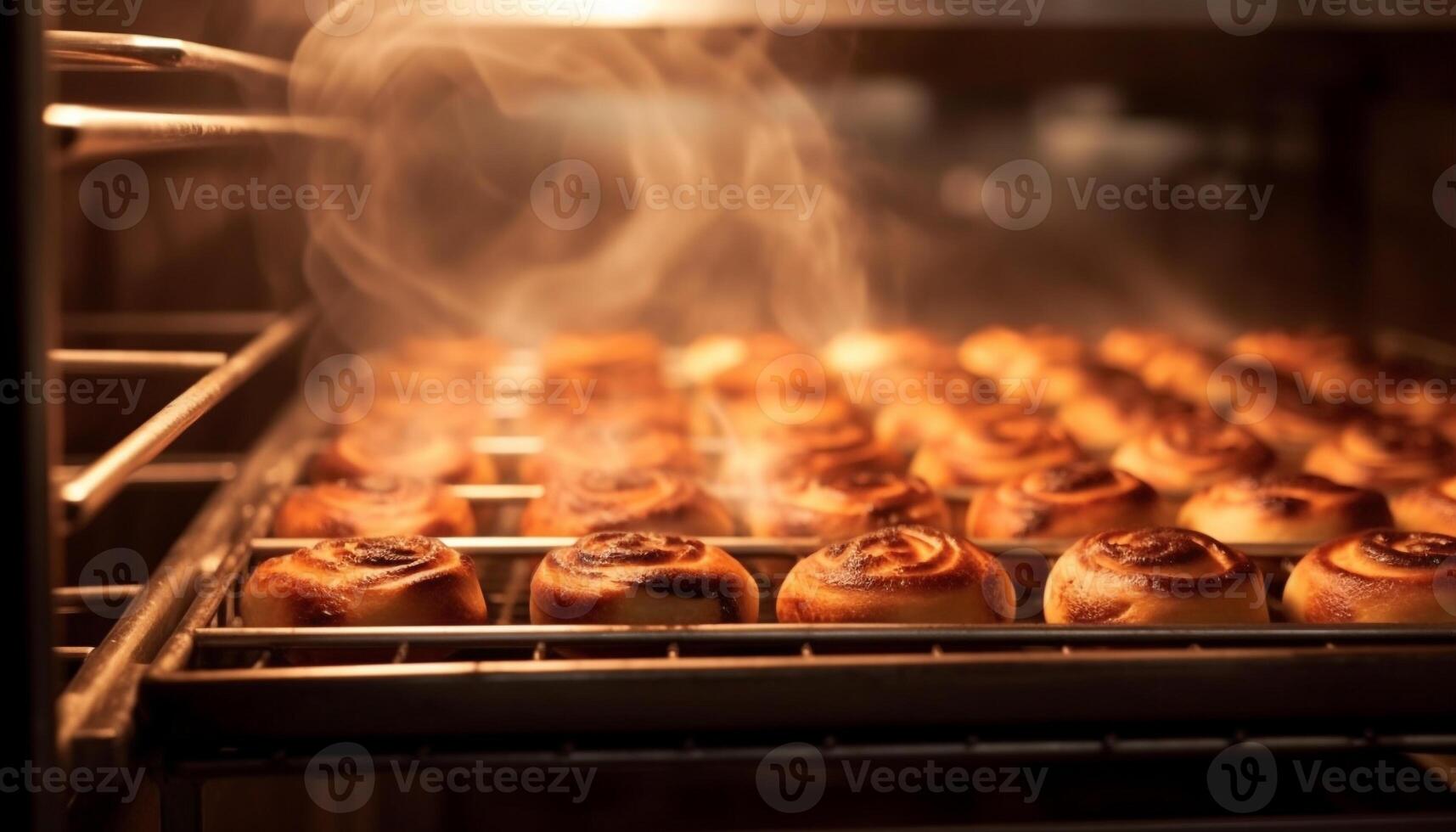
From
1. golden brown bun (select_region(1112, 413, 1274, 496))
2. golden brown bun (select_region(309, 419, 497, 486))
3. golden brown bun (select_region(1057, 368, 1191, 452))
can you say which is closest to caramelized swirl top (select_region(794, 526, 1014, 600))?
golden brown bun (select_region(1112, 413, 1274, 496))

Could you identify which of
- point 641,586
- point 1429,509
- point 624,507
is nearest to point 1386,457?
point 1429,509

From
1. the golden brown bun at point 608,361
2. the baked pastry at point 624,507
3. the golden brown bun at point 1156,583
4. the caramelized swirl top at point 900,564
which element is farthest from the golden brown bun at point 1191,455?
the golden brown bun at point 608,361

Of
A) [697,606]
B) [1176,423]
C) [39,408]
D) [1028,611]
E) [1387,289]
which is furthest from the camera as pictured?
[1387,289]

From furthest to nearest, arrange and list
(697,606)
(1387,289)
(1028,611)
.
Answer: (1387,289), (1028,611), (697,606)

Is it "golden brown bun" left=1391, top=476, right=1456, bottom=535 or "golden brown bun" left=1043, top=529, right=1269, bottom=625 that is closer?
"golden brown bun" left=1043, top=529, right=1269, bottom=625

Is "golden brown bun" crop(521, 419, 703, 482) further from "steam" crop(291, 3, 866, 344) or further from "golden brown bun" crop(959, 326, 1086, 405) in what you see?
"steam" crop(291, 3, 866, 344)

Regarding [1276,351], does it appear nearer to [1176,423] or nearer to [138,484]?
[1176,423]

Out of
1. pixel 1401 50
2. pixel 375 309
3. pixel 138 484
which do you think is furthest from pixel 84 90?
pixel 1401 50

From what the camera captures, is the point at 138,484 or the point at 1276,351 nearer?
the point at 138,484
